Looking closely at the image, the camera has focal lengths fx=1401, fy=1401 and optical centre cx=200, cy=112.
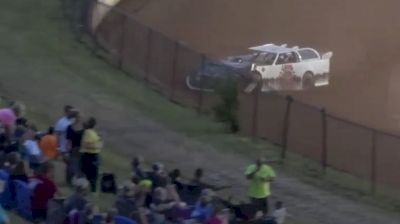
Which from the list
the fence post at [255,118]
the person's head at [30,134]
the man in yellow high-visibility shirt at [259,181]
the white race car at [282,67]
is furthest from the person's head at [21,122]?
the white race car at [282,67]

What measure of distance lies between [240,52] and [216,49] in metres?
0.92

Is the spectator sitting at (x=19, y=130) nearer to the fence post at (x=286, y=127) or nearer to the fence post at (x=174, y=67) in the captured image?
the fence post at (x=286, y=127)

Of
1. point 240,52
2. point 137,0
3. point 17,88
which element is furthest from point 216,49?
point 17,88

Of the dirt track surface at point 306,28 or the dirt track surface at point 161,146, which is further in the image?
the dirt track surface at point 306,28

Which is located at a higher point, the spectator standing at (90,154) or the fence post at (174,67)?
the fence post at (174,67)

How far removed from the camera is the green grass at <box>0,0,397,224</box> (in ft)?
109

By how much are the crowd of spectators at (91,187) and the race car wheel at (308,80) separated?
19596mm

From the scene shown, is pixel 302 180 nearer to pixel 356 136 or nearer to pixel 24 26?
pixel 356 136

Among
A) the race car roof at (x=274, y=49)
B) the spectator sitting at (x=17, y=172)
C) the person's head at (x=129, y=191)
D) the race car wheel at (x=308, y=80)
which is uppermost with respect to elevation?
the race car roof at (x=274, y=49)

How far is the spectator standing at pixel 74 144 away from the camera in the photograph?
26469mm

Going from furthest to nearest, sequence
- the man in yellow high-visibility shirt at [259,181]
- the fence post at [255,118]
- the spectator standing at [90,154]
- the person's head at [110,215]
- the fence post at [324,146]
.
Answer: the fence post at [255,118]
the fence post at [324,146]
the man in yellow high-visibility shirt at [259,181]
the spectator standing at [90,154]
the person's head at [110,215]

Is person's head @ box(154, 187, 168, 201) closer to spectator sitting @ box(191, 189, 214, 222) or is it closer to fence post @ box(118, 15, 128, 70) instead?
spectator sitting @ box(191, 189, 214, 222)

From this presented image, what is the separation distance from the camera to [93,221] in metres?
20.7

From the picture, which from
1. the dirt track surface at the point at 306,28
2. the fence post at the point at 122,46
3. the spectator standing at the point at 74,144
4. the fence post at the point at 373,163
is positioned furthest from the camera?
the dirt track surface at the point at 306,28
